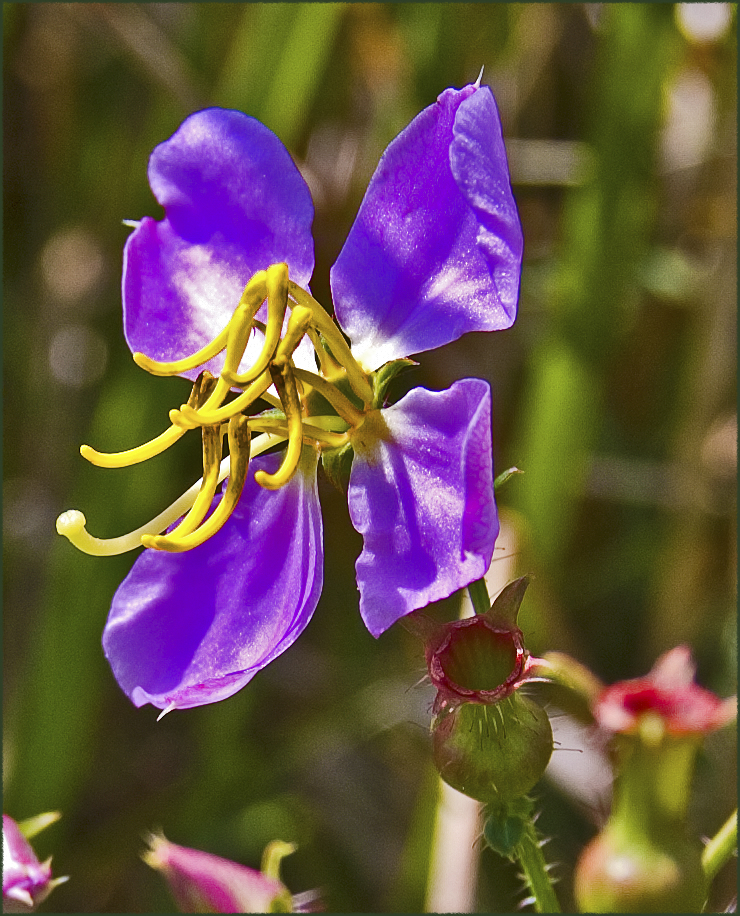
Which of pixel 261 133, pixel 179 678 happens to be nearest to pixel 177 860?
pixel 179 678

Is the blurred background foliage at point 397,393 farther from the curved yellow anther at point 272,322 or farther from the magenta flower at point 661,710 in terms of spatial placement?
the curved yellow anther at point 272,322

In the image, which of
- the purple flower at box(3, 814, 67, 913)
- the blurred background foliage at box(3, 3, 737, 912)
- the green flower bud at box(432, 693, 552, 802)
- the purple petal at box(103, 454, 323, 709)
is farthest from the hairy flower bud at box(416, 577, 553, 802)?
the blurred background foliage at box(3, 3, 737, 912)

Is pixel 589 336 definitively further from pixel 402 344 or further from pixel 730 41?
pixel 402 344

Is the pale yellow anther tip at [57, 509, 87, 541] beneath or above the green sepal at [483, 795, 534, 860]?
above

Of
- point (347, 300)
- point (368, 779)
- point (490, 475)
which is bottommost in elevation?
point (368, 779)

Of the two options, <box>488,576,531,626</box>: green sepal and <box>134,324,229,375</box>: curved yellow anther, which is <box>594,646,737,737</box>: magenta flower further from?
<box>134,324,229,375</box>: curved yellow anther

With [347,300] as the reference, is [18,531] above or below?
below

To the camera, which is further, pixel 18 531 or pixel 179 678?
pixel 18 531
